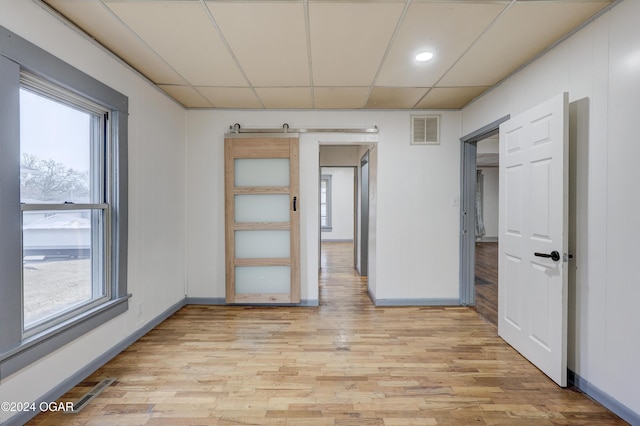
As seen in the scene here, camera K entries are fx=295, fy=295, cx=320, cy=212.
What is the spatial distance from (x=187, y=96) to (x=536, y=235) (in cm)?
368

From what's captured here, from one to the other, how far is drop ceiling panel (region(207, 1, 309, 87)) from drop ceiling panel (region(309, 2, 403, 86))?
0.11 meters

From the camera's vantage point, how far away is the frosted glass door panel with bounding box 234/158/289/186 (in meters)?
3.74

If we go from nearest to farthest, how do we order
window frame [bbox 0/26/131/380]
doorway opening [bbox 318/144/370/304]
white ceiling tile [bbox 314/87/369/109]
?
1. window frame [bbox 0/26/131/380]
2. white ceiling tile [bbox 314/87/369/109]
3. doorway opening [bbox 318/144/370/304]

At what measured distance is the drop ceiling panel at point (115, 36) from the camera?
6.08ft

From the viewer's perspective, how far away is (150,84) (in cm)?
295

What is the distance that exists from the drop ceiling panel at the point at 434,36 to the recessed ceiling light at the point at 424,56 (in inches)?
1.5

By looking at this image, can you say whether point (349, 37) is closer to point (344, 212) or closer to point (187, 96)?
point (187, 96)

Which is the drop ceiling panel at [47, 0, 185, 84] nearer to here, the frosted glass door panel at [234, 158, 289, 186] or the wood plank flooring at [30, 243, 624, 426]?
the frosted glass door panel at [234, 158, 289, 186]

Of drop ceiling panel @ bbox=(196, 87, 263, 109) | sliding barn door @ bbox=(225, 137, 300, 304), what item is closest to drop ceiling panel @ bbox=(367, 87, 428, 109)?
sliding barn door @ bbox=(225, 137, 300, 304)

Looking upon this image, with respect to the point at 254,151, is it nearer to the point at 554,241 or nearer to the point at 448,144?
the point at 448,144

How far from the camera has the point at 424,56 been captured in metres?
2.42

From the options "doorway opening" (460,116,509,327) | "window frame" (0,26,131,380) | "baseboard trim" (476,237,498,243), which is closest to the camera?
"window frame" (0,26,131,380)

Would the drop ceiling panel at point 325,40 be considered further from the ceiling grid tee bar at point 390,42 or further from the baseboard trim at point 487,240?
the baseboard trim at point 487,240

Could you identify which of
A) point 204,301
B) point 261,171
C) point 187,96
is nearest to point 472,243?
point 261,171
